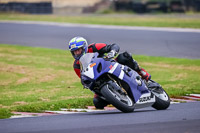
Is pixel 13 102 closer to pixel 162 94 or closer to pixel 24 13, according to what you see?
pixel 162 94

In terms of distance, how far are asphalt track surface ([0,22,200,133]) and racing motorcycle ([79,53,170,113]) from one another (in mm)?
221

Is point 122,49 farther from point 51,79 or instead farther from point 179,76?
point 51,79

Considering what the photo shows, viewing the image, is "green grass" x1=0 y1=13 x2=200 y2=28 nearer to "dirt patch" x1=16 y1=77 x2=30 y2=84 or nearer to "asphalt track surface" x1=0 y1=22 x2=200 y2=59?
"asphalt track surface" x1=0 y1=22 x2=200 y2=59

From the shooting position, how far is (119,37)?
2305cm

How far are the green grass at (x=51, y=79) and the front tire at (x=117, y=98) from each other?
2063 millimetres

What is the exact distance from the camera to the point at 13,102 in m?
9.99

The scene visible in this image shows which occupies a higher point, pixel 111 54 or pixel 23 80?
pixel 111 54

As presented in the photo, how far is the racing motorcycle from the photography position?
714 centimetres

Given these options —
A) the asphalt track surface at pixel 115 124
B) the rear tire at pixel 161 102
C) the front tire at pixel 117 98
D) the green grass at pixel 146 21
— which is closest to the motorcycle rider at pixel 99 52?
the rear tire at pixel 161 102

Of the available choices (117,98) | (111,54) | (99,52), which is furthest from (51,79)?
(117,98)

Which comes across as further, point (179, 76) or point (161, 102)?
point (179, 76)

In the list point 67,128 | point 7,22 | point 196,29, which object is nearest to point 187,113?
point 67,128

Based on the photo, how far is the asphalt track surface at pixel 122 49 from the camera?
585 cm

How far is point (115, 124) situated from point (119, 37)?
17198 mm
